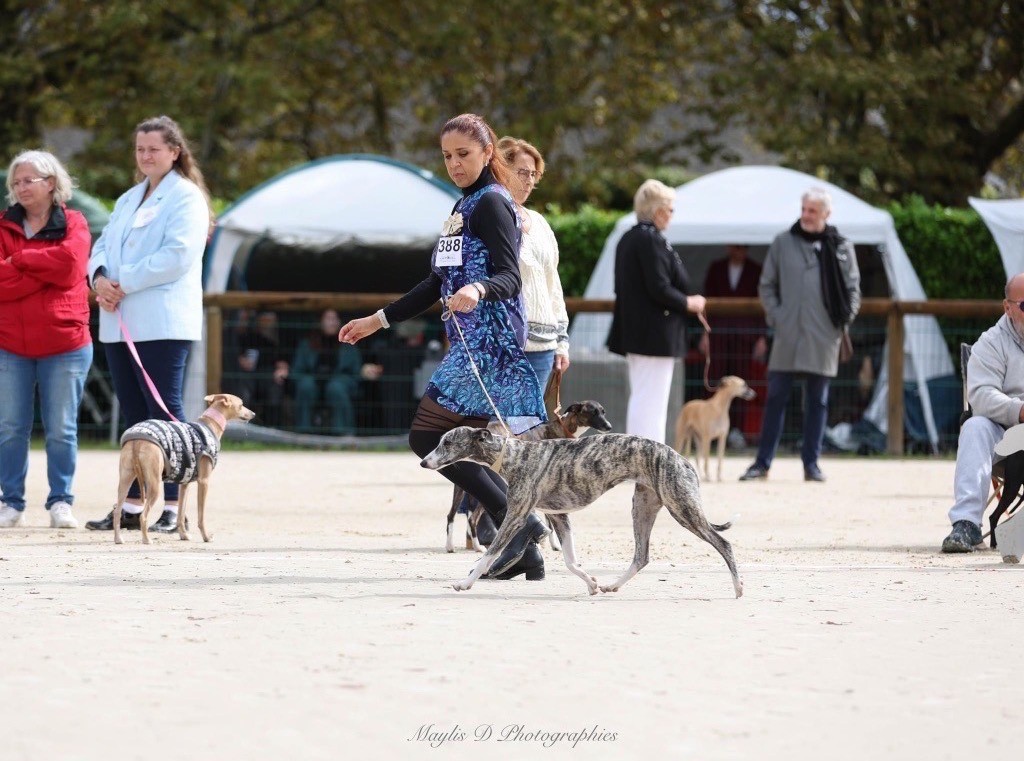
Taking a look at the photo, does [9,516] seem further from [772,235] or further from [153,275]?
[772,235]

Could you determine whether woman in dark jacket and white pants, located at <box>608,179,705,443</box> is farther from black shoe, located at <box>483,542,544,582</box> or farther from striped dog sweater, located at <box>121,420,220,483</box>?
black shoe, located at <box>483,542,544,582</box>

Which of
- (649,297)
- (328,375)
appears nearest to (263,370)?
(328,375)

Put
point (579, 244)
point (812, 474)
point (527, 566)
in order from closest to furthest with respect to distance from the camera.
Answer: point (527, 566)
point (812, 474)
point (579, 244)

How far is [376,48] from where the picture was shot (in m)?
27.6

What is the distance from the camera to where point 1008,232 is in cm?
1727

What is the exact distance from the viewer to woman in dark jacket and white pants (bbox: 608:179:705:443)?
37.3 feet

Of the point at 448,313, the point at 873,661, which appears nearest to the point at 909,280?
the point at 448,313

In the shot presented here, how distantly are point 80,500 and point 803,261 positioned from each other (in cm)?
581

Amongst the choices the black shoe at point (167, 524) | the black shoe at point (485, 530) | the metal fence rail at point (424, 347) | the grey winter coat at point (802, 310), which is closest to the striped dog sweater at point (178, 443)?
the black shoe at point (167, 524)

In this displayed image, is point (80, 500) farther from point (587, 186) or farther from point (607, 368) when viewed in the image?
point (587, 186)

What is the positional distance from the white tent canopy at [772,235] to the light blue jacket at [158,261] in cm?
794

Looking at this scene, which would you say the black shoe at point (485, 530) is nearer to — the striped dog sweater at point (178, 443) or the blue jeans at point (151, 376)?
the striped dog sweater at point (178, 443)

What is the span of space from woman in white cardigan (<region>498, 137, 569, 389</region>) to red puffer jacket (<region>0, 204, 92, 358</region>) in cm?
240

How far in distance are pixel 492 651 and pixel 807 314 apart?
8681 mm
